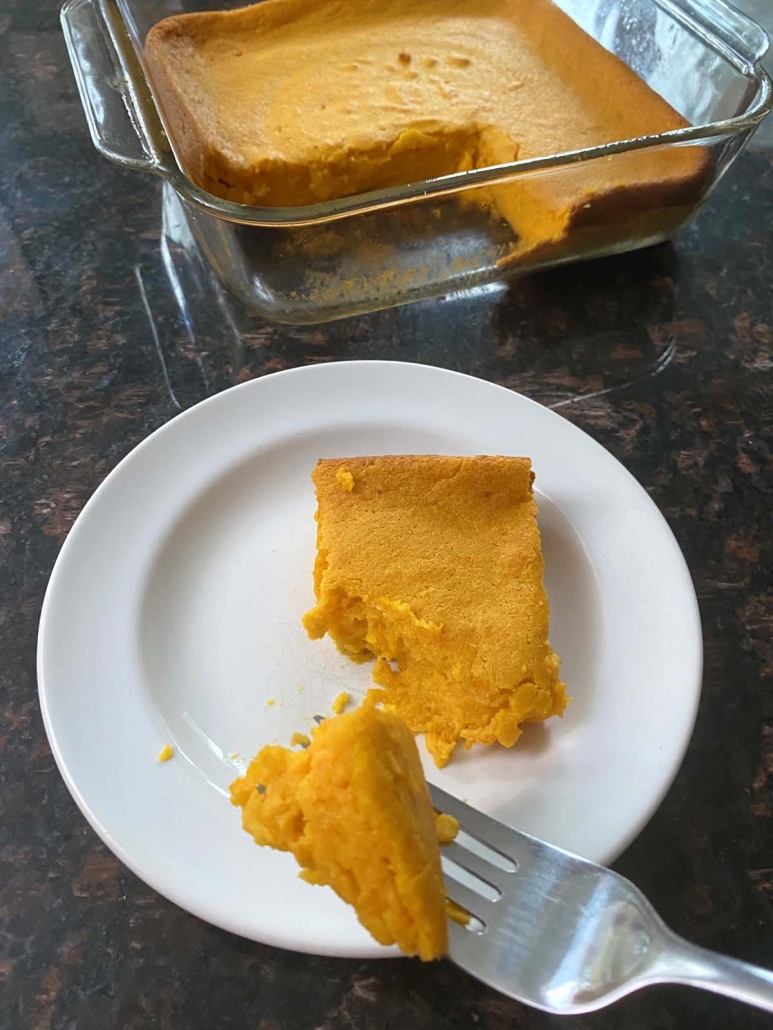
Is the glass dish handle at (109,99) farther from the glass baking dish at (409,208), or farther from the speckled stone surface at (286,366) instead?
the speckled stone surface at (286,366)

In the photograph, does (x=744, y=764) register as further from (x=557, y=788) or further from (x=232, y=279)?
(x=232, y=279)

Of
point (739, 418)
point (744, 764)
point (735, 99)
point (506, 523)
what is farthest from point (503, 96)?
point (744, 764)

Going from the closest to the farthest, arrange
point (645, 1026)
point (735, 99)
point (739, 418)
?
1. point (645, 1026)
2. point (739, 418)
3. point (735, 99)

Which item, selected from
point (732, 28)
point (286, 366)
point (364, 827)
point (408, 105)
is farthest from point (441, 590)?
point (732, 28)

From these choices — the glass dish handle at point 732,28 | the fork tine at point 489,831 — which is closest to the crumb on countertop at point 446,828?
the fork tine at point 489,831

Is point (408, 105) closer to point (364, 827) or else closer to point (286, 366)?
point (286, 366)

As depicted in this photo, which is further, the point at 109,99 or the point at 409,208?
the point at 109,99
